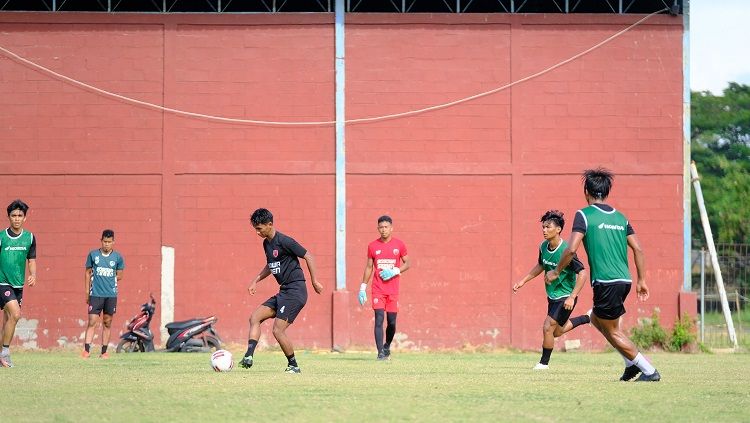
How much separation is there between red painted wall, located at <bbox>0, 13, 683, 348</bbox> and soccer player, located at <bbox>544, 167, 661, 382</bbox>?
35.3ft

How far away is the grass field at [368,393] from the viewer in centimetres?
945

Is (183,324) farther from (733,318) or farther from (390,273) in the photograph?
(733,318)

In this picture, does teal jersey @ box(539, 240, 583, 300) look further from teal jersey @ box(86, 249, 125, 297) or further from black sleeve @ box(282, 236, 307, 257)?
teal jersey @ box(86, 249, 125, 297)

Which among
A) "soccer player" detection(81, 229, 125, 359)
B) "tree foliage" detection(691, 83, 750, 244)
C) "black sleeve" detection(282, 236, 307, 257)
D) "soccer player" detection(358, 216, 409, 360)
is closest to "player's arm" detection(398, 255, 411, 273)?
"soccer player" detection(358, 216, 409, 360)

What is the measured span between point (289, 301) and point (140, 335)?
830 centimetres

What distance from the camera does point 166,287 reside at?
23.0 meters

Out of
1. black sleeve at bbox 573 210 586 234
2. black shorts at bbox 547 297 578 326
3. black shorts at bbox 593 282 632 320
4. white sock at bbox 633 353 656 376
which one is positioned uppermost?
black sleeve at bbox 573 210 586 234

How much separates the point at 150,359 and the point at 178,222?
16.3ft

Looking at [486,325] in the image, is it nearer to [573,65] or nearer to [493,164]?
[493,164]

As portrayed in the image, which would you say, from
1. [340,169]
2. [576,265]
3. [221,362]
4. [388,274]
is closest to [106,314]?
[388,274]

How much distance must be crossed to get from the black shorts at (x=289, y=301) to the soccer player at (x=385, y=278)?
4171mm

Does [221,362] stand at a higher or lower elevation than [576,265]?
lower

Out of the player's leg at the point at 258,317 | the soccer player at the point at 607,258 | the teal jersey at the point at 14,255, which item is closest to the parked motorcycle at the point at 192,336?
the teal jersey at the point at 14,255

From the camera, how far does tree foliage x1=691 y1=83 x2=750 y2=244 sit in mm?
47031
